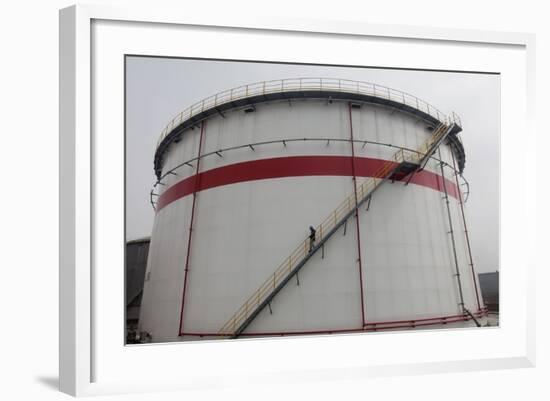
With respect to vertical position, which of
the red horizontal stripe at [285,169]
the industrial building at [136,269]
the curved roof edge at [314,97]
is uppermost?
the curved roof edge at [314,97]

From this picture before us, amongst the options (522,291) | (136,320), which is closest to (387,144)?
(522,291)

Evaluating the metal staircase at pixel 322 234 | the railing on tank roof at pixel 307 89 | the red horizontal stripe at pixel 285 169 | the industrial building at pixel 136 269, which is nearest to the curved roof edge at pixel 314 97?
the railing on tank roof at pixel 307 89

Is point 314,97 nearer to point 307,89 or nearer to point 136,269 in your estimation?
point 307,89

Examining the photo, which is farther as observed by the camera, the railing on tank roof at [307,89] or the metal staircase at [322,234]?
the railing on tank roof at [307,89]

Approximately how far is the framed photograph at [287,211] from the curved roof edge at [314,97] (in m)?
0.04

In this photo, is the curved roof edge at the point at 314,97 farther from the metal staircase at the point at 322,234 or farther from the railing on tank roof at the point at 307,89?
the metal staircase at the point at 322,234

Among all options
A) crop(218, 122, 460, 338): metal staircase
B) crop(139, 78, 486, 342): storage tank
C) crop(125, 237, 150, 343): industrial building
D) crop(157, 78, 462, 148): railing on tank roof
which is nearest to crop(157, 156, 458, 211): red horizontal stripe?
crop(139, 78, 486, 342): storage tank

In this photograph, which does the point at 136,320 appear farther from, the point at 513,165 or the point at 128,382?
the point at 513,165

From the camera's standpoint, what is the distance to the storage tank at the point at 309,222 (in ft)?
36.3

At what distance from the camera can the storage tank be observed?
36.3 ft

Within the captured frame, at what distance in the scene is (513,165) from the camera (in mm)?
10344

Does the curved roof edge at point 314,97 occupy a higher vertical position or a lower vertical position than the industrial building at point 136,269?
higher

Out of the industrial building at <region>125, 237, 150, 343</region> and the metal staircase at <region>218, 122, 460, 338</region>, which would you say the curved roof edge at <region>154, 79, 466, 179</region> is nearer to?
the metal staircase at <region>218, 122, 460, 338</region>

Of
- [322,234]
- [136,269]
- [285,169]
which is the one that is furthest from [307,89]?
[136,269]
